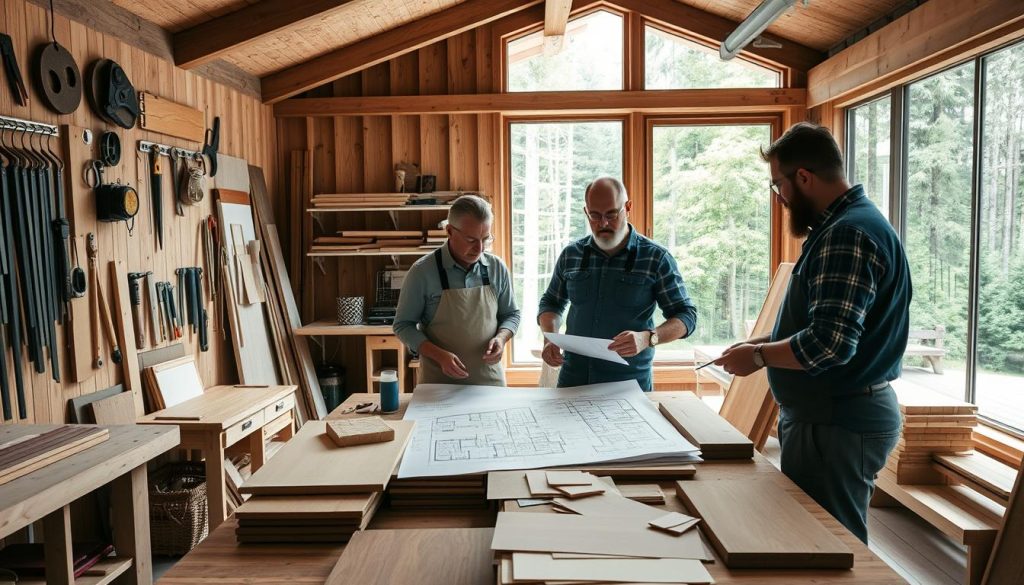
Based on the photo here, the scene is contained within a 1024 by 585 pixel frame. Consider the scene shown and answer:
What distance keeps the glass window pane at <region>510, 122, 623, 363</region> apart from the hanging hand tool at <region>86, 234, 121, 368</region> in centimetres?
317

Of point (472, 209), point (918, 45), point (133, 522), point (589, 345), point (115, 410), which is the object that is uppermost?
point (918, 45)

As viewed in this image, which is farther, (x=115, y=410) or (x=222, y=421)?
(x=222, y=421)

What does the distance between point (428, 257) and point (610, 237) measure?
78cm

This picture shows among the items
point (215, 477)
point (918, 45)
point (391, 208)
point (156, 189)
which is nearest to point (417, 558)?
point (215, 477)

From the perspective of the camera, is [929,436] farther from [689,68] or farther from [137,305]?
[137,305]

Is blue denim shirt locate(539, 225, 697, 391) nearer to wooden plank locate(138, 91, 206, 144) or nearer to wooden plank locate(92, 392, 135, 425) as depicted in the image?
wooden plank locate(92, 392, 135, 425)

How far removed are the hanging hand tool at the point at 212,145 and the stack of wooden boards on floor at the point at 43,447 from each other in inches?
96.3

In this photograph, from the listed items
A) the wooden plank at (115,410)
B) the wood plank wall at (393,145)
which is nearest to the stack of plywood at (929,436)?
the wood plank wall at (393,145)

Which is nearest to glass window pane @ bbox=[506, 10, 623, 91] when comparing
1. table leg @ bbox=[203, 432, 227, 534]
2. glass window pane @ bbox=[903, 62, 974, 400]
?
glass window pane @ bbox=[903, 62, 974, 400]

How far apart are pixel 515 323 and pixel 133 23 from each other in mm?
2664

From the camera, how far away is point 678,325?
2.74 meters

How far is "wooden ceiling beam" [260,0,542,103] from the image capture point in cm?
Result: 538

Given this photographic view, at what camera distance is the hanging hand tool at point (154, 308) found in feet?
12.3

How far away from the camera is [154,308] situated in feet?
12.4
